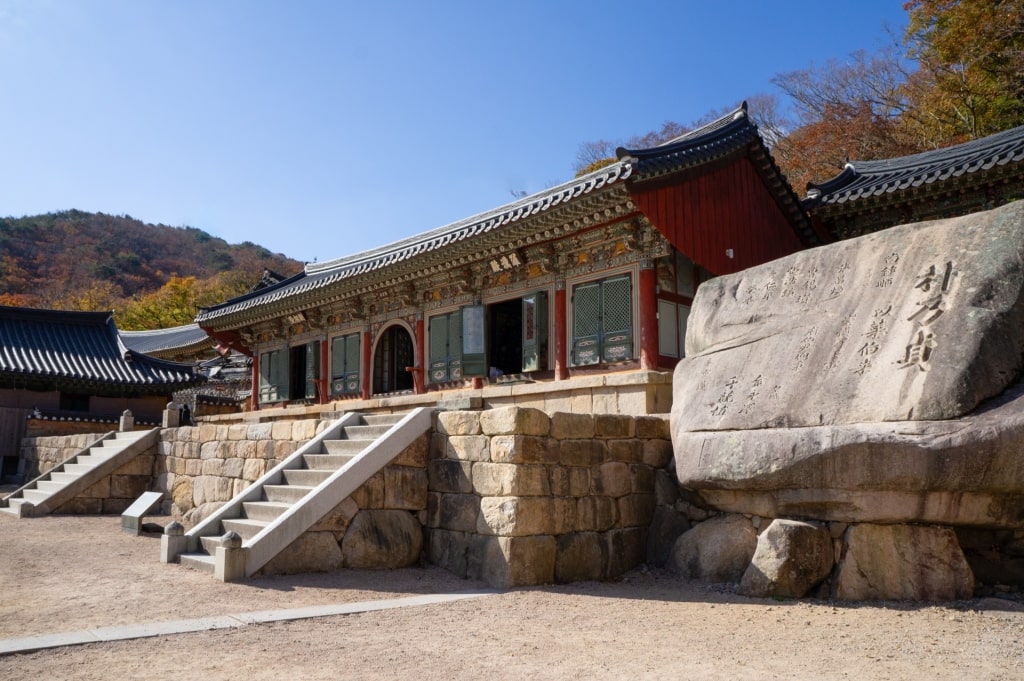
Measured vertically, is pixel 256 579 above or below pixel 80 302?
below

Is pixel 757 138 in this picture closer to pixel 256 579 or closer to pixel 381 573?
pixel 381 573

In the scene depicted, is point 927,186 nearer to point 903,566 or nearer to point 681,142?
point 681,142

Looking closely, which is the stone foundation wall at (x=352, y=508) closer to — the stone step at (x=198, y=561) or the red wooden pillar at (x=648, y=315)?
the stone step at (x=198, y=561)

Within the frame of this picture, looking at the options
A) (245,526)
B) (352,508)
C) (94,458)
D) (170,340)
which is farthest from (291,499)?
(170,340)

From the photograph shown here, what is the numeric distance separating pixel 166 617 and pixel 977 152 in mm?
12627

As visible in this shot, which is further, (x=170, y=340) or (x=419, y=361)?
(x=170, y=340)

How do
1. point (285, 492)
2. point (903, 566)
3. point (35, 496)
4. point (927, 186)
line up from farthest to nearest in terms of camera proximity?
1. point (35, 496)
2. point (927, 186)
3. point (285, 492)
4. point (903, 566)

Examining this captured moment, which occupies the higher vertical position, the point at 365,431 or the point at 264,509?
the point at 365,431

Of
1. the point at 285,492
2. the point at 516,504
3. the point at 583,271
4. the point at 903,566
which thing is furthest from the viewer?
the point at 583,271

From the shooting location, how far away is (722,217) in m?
12.1

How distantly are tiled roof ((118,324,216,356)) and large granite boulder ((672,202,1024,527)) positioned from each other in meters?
25.5

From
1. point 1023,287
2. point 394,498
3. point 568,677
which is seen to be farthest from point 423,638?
point 1023,287

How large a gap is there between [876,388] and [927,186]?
270 inches

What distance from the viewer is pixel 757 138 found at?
41.3ft
